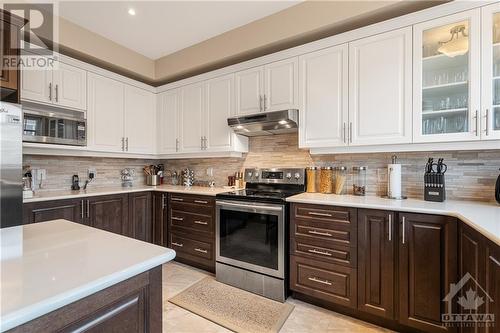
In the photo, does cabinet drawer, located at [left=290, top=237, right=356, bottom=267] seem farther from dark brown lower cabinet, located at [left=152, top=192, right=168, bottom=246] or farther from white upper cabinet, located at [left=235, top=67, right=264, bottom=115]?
dark brown lower cabinet, located at [left=152, top=192, right=168, bottom=246]

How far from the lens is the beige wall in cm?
212

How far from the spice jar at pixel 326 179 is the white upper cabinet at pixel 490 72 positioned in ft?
3.97

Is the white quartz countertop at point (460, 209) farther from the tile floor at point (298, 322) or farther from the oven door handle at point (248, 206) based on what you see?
the tile floor at point (298, 322)

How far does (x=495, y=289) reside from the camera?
109 cm

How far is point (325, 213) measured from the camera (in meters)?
2.05

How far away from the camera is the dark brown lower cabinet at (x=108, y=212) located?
8.62 ft

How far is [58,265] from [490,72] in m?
2.75

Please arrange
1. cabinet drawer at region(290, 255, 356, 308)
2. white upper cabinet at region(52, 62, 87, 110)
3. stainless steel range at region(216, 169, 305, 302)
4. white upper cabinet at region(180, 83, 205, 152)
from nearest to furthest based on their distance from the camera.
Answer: cabinet drawer at region(290, 255, 356, 308)
stainless steel range at region(216, 169, 305, 302)
white upper cabinet at region(52, 62, 87, 110)
white upper cabinet at region(180, 83, 205, 152)

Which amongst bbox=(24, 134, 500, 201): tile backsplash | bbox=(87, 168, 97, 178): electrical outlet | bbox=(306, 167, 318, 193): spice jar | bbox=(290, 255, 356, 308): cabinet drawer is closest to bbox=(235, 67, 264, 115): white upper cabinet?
bbox=(24, 134, 500, 201): tile backsplash

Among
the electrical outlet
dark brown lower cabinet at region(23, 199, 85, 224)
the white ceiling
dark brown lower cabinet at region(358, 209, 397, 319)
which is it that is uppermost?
the white ceiling

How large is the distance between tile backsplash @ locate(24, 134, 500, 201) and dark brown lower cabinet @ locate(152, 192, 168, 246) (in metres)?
0.68

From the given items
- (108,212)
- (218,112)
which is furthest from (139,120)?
(108,212)

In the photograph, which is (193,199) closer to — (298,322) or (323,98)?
(298,322)

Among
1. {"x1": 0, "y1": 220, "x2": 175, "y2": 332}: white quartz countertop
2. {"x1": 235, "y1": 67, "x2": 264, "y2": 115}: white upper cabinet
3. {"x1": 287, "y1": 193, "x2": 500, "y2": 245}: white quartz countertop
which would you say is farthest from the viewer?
{"x1": 235, "y1": 67, "x2": 264, "y2": 115}: white upper cabinet
